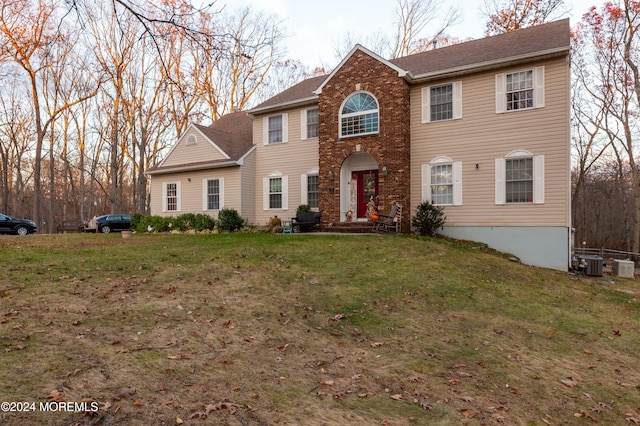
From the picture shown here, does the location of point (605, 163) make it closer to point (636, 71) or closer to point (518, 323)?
point (636, 71)

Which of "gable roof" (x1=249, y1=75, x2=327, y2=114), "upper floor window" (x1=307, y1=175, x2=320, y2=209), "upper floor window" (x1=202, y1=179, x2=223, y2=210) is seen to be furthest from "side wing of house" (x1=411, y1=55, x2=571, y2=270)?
"upper floor window" (x1=202, y1=179, x2=223, y2=210)

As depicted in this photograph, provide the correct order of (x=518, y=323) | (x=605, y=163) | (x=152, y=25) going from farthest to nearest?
(x=605, y=163), (x=518, y=323), (x=152, y=25)

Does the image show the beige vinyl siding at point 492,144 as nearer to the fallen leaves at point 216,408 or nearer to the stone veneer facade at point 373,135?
the stone veneer facade at point 373,135

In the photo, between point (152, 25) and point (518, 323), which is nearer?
point (152, 25)

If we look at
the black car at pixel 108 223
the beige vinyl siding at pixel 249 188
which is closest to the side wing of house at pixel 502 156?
the beige vinyl siding at pixel 249 188

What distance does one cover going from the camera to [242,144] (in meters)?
19.5

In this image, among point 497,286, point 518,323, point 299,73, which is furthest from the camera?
point 299,73

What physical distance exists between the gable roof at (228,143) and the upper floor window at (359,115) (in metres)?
5.45

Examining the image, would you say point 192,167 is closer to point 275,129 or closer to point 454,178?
point 275,129

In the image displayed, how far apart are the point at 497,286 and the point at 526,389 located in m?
4.38

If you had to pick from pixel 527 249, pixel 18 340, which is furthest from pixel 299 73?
pixel 18 340

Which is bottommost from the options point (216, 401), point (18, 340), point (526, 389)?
point (526, 389)

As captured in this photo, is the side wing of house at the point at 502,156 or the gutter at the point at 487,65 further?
the side wing of house at the point at 502,156

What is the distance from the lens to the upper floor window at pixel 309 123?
17.0 meters
